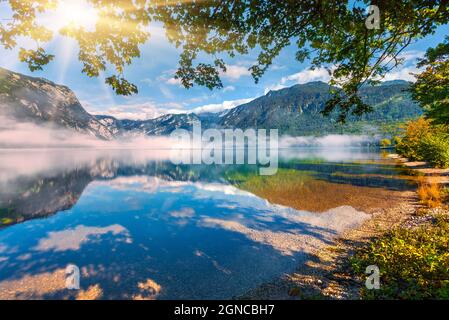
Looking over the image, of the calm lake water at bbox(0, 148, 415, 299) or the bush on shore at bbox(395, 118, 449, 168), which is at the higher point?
the bush on shore at bbox(395, 118, 449, 168)

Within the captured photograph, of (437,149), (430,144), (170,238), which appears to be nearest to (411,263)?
(170,238)

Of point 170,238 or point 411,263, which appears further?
point 170,238

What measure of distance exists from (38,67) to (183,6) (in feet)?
18.7

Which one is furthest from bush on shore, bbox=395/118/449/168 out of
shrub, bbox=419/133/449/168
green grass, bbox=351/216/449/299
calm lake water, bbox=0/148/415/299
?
green grass, bbox=351/216/449/299

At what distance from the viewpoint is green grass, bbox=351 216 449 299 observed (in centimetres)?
700

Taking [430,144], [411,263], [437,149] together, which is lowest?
[411,263]

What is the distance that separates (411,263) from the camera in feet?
28.7

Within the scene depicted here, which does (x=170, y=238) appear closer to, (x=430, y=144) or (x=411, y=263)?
(x=411, y=263)

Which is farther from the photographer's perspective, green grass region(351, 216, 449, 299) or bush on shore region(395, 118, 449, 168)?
bush on shore region(395, 118, 449, 168)

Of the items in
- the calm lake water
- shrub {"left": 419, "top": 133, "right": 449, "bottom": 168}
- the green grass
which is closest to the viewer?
the green grass

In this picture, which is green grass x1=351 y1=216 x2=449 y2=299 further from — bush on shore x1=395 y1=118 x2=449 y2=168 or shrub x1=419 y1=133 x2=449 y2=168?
shrub x1=419 y1=133 x2=449 y2=168

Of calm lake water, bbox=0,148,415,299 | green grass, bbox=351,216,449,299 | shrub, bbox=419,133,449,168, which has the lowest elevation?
calm lake water, bbox=0,148,415,299
